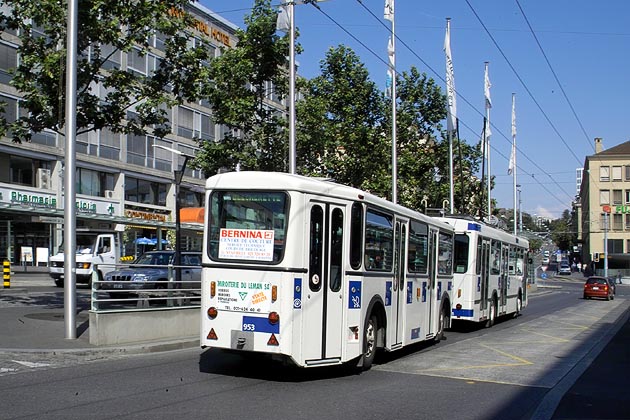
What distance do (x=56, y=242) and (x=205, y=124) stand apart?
1673 centimetres

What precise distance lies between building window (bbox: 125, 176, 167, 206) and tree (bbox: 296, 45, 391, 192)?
23868mm

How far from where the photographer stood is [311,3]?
781 inches

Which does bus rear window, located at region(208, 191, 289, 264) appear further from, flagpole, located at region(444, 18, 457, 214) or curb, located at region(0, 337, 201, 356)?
flagpole, located at region(444, 18, 457, 214)

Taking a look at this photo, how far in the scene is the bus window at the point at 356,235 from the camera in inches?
408

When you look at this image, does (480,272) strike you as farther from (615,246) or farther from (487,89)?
(615,246)

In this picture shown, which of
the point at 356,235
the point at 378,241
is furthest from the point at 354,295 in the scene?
the point at 378,241

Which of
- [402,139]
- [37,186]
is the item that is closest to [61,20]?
[402,139]

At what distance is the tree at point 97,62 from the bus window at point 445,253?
284 inches

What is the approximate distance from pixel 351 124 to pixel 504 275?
33.1 ft

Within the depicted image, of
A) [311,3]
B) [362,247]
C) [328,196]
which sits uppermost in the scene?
[311,3]

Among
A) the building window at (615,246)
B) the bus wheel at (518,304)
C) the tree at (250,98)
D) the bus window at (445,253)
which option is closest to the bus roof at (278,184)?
the bus window at (445,253)

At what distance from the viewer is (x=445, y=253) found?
52.3ft

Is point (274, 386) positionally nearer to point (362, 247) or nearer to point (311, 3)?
point (362, 247)

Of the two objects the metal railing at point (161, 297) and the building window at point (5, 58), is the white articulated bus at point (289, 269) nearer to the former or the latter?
the metal railing at point (161, 297)
